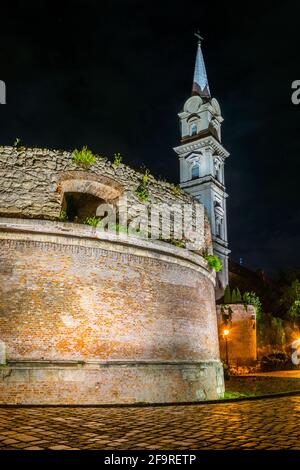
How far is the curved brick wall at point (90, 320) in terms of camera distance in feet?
33.9

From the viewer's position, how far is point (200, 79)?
5894cm

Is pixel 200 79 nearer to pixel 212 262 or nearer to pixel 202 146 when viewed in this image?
pixel 202 146

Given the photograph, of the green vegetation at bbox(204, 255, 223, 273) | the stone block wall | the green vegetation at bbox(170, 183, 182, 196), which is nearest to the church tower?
the green vegetation at bbox(204, 255, 223, 273)

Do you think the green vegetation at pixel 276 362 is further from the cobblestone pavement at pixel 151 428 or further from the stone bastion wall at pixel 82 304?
the cobblestone pavement at pixel 151 428

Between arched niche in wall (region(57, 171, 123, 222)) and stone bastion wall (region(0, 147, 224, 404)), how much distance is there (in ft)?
0.14

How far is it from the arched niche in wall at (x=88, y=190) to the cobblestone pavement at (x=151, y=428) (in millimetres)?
5536

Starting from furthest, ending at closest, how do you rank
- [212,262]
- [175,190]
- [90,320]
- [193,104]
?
[193,104] < [212,262] < [175,190] < [90,320]

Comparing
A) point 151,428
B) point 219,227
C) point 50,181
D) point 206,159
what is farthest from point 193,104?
point 151,428

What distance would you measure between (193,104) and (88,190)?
47.6 meters

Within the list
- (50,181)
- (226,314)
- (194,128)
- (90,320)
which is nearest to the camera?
(90,320)

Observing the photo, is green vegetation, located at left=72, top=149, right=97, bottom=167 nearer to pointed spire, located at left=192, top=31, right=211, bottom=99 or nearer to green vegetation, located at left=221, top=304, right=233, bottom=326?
green vegetation, located at left=221, top=304, right=233, bottom=326

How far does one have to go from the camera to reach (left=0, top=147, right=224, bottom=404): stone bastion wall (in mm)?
10383
